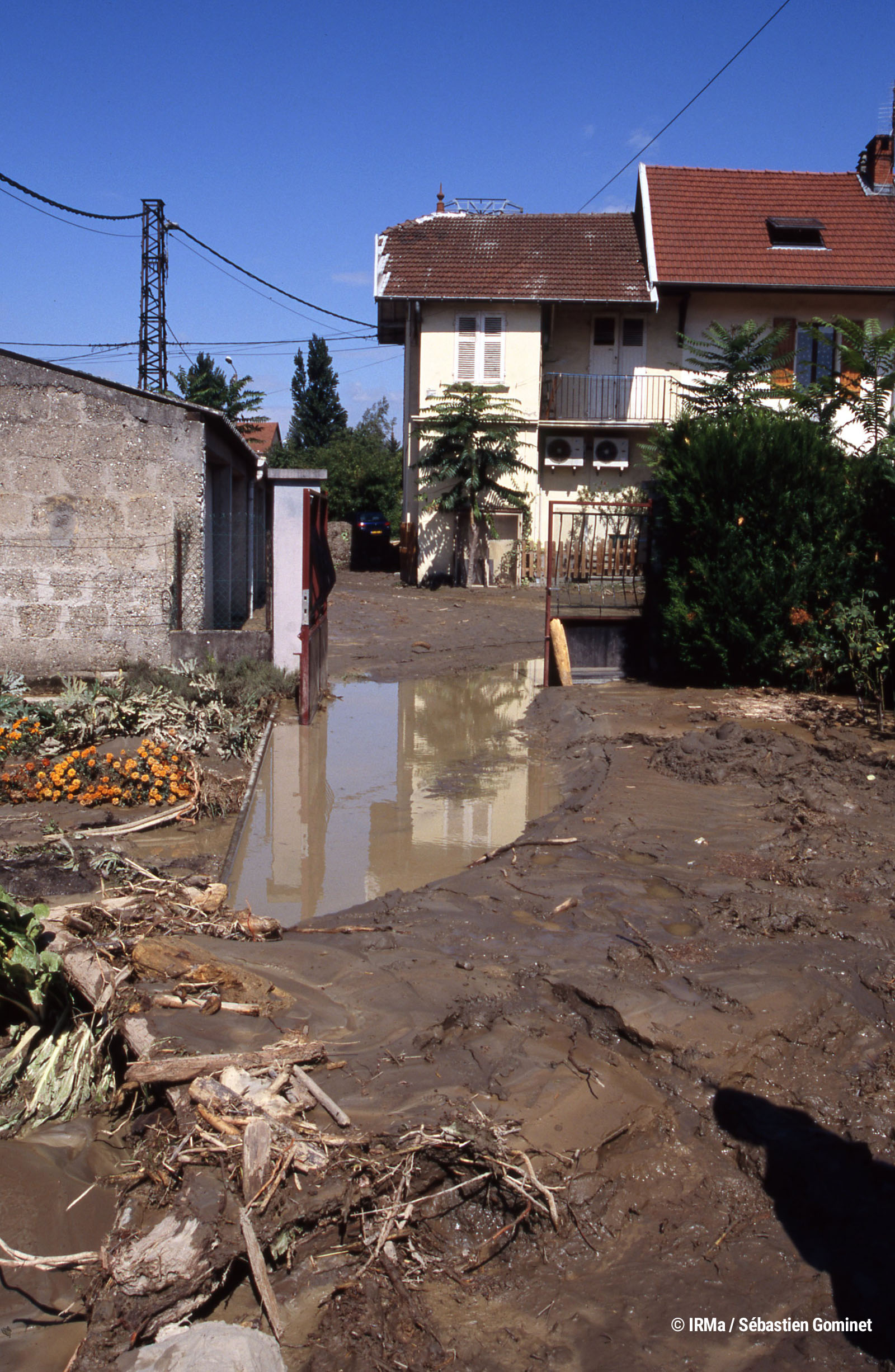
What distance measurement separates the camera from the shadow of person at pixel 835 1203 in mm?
2746

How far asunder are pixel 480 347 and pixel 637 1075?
926 inches

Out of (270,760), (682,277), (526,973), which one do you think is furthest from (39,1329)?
(682,277)

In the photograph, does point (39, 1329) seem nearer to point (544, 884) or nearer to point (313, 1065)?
point (313, 1065)

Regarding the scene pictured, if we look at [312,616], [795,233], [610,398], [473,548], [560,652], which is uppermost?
[795,233]

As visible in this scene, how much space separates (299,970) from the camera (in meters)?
4.36

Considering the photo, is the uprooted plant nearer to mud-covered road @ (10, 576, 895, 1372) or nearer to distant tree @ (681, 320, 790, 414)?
mud-covered road @ (10, 576, 895, 1372)

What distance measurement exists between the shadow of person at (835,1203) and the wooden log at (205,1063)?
4.81 feet

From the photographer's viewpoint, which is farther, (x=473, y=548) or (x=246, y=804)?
(x=473, y=548)

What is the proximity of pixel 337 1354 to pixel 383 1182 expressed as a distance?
461mm

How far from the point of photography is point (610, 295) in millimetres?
24688

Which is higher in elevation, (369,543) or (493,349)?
(493,349)

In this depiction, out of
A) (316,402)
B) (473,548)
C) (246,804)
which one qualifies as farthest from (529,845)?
(316,402)

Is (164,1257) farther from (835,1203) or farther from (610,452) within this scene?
(610,452)

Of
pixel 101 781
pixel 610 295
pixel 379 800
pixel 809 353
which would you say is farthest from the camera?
pixel 809 353
